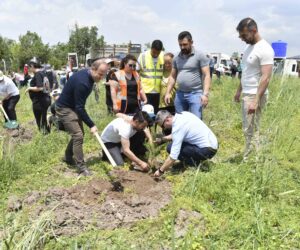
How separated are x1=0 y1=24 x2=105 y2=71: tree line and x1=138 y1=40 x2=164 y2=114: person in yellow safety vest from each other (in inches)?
1321

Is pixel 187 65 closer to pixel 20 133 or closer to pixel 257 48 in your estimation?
pixel 257 48

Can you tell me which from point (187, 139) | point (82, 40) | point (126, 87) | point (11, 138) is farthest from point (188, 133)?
point (82, 40)

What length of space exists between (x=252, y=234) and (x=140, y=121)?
6.41 feet

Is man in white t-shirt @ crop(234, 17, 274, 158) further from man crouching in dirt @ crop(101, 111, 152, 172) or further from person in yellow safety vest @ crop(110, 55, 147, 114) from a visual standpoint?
person in yellow safety vest @ crop(110, 55, 147, 114)

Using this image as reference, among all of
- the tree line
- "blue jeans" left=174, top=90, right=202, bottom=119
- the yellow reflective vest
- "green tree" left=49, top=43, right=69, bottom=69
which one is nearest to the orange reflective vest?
the yellow reflective vest

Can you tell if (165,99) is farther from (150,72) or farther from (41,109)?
(41,109)

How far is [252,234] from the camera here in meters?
2.90

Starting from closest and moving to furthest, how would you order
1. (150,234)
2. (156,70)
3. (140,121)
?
1. (150,234)
2. (140,121)
3. (156,70)

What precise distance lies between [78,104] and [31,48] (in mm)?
40882

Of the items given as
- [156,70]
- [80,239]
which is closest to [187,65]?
[156,70]

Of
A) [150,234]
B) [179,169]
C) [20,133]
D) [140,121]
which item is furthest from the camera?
[20,133]

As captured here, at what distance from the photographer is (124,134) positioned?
457 centimetres

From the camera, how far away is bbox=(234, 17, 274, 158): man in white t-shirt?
12.9 feet

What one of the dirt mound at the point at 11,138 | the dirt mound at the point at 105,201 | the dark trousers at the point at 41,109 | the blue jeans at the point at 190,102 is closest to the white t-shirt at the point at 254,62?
the blue jeans at the point at 190,102
